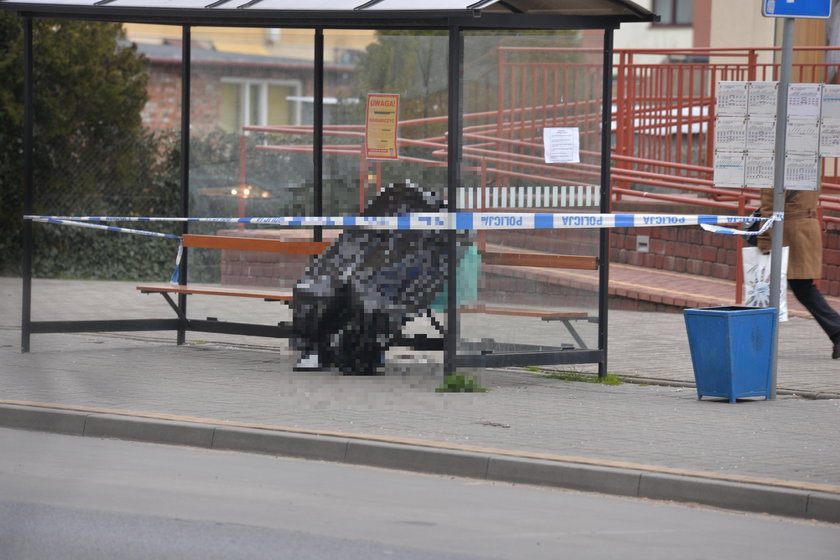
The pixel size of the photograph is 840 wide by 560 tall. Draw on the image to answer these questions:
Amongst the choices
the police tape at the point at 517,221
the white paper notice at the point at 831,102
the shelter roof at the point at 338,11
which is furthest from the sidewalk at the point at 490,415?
the shelter roof at the point at 338,11

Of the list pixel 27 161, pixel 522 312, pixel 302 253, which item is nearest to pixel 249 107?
pixel 302 253

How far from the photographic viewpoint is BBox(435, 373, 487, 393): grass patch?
1041 centimetres

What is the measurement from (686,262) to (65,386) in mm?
8560

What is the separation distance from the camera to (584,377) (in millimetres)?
11320

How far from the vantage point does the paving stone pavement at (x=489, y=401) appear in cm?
834

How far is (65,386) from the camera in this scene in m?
10.3

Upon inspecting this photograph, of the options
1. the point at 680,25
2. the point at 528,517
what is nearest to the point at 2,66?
the point at 528,517

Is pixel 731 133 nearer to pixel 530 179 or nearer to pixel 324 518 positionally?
pixel 530 179

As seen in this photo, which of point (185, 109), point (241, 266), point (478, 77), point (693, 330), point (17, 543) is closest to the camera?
point (17, 543)

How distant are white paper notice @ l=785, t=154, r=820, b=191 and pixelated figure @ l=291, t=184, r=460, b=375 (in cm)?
245

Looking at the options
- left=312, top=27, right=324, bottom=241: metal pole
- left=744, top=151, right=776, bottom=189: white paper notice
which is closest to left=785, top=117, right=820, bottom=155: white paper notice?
left=744, top=151, right=776, bottom=189: white paper notice

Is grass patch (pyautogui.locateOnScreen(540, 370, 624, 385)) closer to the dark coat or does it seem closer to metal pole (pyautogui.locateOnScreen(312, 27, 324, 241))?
the dark coat

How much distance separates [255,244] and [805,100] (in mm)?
4621

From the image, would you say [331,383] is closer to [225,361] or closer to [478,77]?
[225,361]
